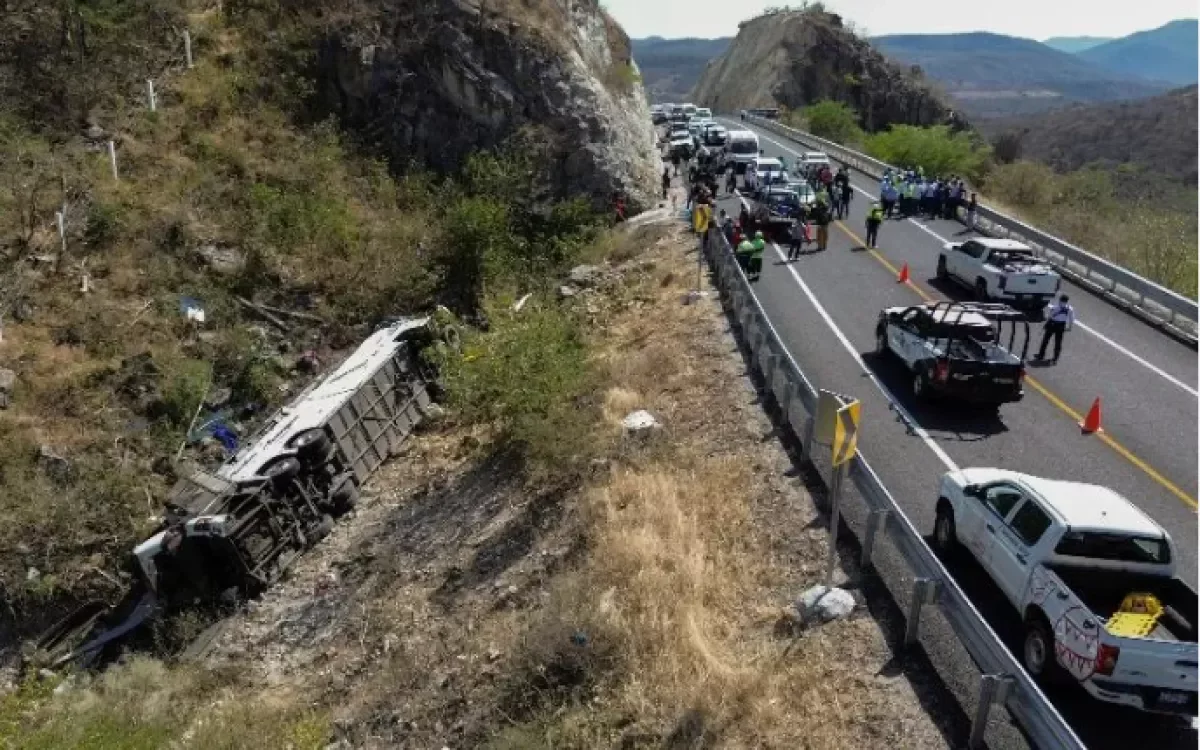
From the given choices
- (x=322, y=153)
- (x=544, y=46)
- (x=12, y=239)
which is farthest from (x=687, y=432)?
(x=544, y=46)

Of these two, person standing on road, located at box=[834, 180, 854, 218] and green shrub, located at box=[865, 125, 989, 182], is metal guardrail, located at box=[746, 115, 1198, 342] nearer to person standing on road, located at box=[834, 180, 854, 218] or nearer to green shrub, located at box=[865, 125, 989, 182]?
person standing on road, located at box=[834, 180, 854, 218]

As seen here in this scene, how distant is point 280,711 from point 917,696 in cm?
817

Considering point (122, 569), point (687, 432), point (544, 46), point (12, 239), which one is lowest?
point (122, 569)

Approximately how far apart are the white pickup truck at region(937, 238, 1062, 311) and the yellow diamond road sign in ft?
47.7

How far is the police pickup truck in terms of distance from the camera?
15.2 metres

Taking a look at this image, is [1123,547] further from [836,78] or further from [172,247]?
[836,78]

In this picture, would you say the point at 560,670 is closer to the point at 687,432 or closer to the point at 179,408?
the point at 687,432

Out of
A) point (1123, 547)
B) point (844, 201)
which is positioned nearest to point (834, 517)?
point (1123, 547)

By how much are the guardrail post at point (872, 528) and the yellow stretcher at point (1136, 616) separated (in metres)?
2.37

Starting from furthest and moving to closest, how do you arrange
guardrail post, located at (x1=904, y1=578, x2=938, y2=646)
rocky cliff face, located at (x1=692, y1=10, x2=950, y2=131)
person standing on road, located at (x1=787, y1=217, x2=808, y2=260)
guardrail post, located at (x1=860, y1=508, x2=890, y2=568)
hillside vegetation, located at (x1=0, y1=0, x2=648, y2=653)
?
1. rocky cliff face, located at (x1=692, y1=10, x2=950, y2=131)
2. person standing on road, located at (x1=787, y1=217, x2=808, y2=260)
3. hillside vegetation, located at (x1=0, y1=0, x2=648, y2=653)
4. guardrail post, located at (x1=860, y1=508, x2=890, y2=568)
5. guardrail post, located at (x1=904, y1=578, x2=938, y2=646)

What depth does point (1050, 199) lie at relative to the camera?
51.7 meters

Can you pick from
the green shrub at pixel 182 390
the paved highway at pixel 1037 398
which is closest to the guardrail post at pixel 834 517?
the paved highway at pixel 1037 398

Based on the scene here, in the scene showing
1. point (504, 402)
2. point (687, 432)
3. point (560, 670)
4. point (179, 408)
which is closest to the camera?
point (560, 670)

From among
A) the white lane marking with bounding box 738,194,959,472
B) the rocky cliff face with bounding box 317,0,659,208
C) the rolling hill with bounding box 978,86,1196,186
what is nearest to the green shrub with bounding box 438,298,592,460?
the white lane marking with bounding box 738,194,959,472
